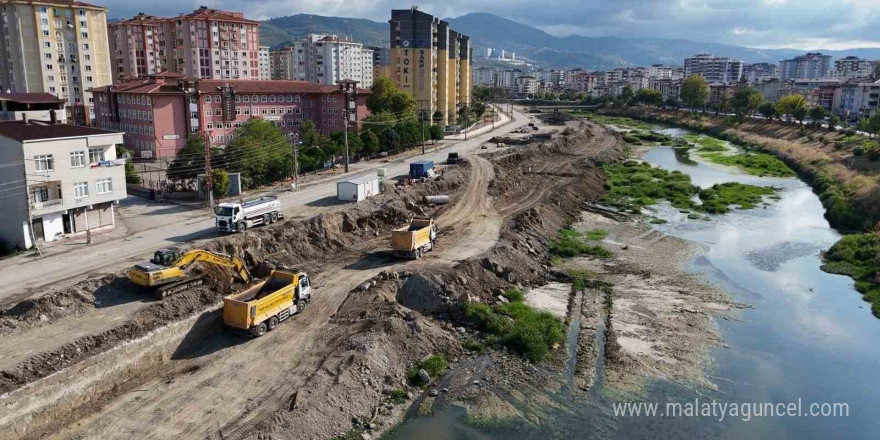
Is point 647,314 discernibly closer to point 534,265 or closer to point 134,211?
point 534,265

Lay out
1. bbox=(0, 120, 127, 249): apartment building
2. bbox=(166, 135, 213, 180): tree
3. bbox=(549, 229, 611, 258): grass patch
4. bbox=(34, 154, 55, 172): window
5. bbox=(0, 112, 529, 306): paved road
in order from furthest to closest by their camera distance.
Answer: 1. bbox=(166, 135, 213, 180): tree
2. bbox=(549, 229, 611, 258): grass patch
3. bbox=(34, 154, 55, 172): window
4. bbox=(0, 120, 127, 249): apartment building
5. bbox=(0, 112, 529, 306): paved road

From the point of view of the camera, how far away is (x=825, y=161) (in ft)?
206

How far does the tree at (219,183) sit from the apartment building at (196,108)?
19.1m

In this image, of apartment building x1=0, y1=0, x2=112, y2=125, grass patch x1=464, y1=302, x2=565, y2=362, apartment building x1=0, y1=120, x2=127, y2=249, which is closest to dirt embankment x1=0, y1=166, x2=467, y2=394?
apartment building x1=0, y1=120, x2=127, y2=249

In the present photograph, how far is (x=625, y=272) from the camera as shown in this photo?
105 feet

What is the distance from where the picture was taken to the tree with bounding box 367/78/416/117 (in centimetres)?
7250

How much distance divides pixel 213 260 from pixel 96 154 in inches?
477

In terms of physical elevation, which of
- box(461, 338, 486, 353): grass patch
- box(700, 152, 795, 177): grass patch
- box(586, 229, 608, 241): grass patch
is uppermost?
box(700, 152, 795, 177): grass patch

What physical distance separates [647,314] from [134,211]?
30.1 m

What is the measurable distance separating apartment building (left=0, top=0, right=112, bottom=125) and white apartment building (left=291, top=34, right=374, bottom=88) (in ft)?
224

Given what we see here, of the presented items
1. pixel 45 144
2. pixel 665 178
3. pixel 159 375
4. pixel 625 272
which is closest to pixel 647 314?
pixel 625 272

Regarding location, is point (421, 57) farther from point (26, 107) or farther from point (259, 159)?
point (26, 107)

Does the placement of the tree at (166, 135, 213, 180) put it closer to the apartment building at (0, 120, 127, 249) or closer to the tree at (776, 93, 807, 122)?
the apartment building at (0, 120, 127, 249)

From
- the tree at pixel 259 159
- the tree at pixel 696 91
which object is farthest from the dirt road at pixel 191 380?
the tree at pixel 696 91
